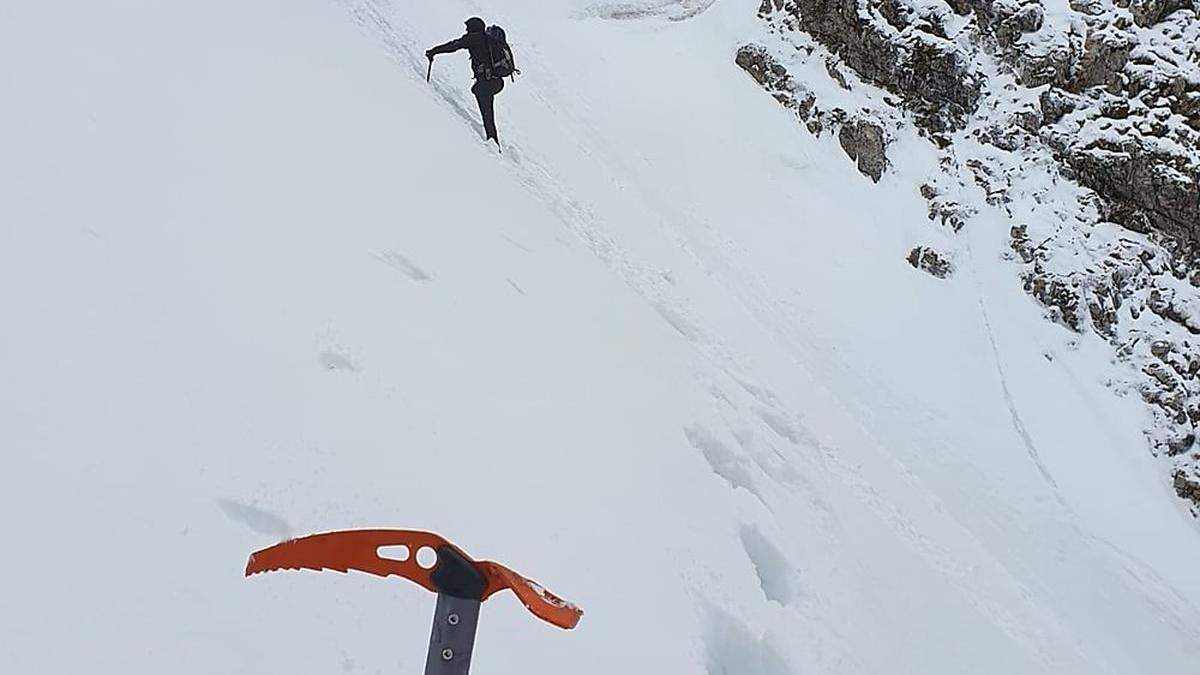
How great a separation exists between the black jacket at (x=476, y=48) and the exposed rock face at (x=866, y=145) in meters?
6.18

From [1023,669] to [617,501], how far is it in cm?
376

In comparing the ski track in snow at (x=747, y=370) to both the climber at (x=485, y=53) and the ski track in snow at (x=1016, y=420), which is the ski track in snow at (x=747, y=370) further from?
the climber at (x=485, y=53)

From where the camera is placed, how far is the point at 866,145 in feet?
47.4

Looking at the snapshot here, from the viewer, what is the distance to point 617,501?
5.25 m

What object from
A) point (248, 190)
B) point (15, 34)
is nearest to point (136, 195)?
point (248, 190)

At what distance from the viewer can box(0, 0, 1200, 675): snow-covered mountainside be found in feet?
12.3

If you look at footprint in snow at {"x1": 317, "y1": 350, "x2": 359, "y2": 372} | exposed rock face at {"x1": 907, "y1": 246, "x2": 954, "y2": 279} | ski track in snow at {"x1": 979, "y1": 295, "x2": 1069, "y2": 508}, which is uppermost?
footprint in snow at {"x1": 317, "y1": 350, "x2": 359, "y2": 372}

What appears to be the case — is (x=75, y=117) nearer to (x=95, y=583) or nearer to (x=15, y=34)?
(x=15, y=34)

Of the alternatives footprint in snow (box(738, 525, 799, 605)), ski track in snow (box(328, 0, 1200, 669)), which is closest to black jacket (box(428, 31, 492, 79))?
ski track in snow (box(328, 0, 1200, 669))

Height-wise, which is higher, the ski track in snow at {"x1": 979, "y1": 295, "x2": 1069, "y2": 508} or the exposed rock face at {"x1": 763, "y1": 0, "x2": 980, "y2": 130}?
the exposed rock face at {"x1": 763, "y1": 0, "x2": 980, "y2": 130}

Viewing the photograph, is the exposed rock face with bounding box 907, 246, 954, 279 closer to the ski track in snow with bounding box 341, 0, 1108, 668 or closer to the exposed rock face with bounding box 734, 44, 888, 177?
the exposed rock face with bounding box 734, 44, 888, 177

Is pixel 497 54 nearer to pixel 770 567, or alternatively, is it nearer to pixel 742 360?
pixel 742 360

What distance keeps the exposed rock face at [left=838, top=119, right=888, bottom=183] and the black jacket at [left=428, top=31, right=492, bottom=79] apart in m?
6.18

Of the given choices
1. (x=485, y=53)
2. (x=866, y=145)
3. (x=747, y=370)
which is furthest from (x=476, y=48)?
(x=866, y=145)
